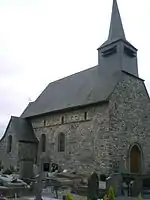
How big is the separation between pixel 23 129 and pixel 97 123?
8319 millimetres

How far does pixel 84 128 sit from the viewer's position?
20.5 meters

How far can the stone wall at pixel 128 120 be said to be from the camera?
19047 mm

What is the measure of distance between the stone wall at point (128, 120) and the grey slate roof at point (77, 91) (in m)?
0.96

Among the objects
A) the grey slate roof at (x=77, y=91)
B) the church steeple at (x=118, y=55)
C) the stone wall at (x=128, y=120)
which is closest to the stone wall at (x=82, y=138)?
the stone wall at (x=128, y=120)

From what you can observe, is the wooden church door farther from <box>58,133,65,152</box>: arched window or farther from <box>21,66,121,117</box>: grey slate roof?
A: <box>58,133,65,152</box>: arched window

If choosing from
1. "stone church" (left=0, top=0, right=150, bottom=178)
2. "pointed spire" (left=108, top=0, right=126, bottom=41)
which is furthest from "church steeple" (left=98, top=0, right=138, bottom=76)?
"pointed spire" (left=108, top=0, right=126, bottom=41)

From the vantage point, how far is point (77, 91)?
23.5m

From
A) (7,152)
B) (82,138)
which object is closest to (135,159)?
(82,138)

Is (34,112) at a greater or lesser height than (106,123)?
greater

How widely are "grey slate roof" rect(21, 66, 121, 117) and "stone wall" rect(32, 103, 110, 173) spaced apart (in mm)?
817

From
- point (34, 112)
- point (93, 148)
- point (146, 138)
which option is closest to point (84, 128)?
point (93, 148)

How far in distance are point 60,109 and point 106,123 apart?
492cm

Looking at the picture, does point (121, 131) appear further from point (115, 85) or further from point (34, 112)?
point (34, 112)

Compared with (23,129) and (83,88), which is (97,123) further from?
(23,129)
